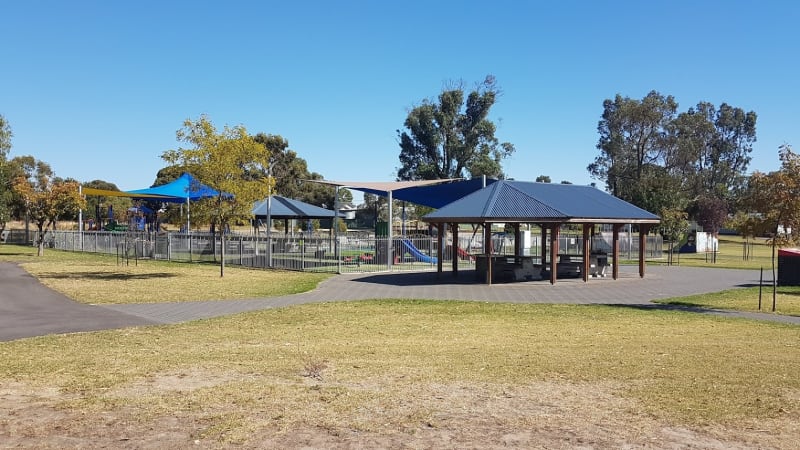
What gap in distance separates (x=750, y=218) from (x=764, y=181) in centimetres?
105

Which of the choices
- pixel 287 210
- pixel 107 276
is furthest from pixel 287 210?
pixel 107 276

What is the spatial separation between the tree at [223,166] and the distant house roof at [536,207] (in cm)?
688

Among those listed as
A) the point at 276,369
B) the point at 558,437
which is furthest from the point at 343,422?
the point at 276,369

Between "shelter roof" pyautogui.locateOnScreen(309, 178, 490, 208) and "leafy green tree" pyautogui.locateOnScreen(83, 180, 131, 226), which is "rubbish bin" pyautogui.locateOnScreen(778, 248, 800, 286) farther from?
"leafy green tree" pyautogui.locateOnScreen(83, 180, 131, 226)

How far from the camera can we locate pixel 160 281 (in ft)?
76.3

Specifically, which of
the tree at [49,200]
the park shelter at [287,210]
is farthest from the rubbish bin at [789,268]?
the tree at [49,200]

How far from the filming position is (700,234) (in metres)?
55.9

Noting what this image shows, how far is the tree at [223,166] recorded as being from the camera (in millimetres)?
25047

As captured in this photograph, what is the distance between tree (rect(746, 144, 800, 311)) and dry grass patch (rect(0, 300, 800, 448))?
398 cm

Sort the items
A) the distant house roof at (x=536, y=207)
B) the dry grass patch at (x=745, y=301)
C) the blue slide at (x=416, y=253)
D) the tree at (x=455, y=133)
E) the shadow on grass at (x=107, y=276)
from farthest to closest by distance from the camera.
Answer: the tree at (x=455, y=133) → the blue slide at (x=416, y=253) → the shadow on grass at (x=107, y=276) → the distant house roof at (x=536, y=207) → the dry grass patch at (x=745, y=301)

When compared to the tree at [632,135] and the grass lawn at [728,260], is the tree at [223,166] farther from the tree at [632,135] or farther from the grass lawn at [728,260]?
the tree at [632,135]

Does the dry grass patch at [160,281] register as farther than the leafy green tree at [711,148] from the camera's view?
No

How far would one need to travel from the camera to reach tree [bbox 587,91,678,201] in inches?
2963

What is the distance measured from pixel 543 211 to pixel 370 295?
769 cm
